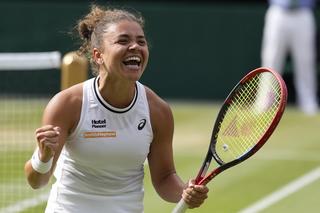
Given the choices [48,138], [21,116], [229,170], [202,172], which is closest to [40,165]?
[48,138]

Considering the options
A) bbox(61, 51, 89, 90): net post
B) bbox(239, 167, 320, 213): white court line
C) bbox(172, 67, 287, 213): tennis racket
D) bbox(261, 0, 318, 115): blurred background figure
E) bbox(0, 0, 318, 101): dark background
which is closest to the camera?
bbox(172, 67, 287, 213): tennis racket

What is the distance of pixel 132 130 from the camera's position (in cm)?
509

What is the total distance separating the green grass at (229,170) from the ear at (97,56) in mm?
3729

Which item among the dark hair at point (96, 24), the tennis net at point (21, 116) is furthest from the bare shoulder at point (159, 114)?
the tennis net at point (21, 116)

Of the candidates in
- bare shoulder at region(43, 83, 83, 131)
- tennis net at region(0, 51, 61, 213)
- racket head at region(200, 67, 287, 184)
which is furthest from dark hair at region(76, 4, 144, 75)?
tennis net at region(0, 51, 61, 213)

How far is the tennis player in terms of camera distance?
16.2ft

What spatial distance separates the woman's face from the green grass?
3908mm

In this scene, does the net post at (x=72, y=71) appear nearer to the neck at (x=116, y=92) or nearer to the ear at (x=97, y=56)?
the ear at (x=97, y=56)

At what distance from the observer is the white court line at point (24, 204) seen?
29.1 ft

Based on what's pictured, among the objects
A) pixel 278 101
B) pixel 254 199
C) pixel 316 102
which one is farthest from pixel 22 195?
pixel 316 102

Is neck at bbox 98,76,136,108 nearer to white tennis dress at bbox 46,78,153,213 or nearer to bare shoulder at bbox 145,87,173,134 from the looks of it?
white tennis dress at bbox 46,78,153,213

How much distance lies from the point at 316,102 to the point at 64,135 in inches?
457

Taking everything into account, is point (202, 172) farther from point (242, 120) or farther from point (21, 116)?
point (21, 116)

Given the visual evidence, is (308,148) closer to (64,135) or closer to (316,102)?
Answer: (316,102)
